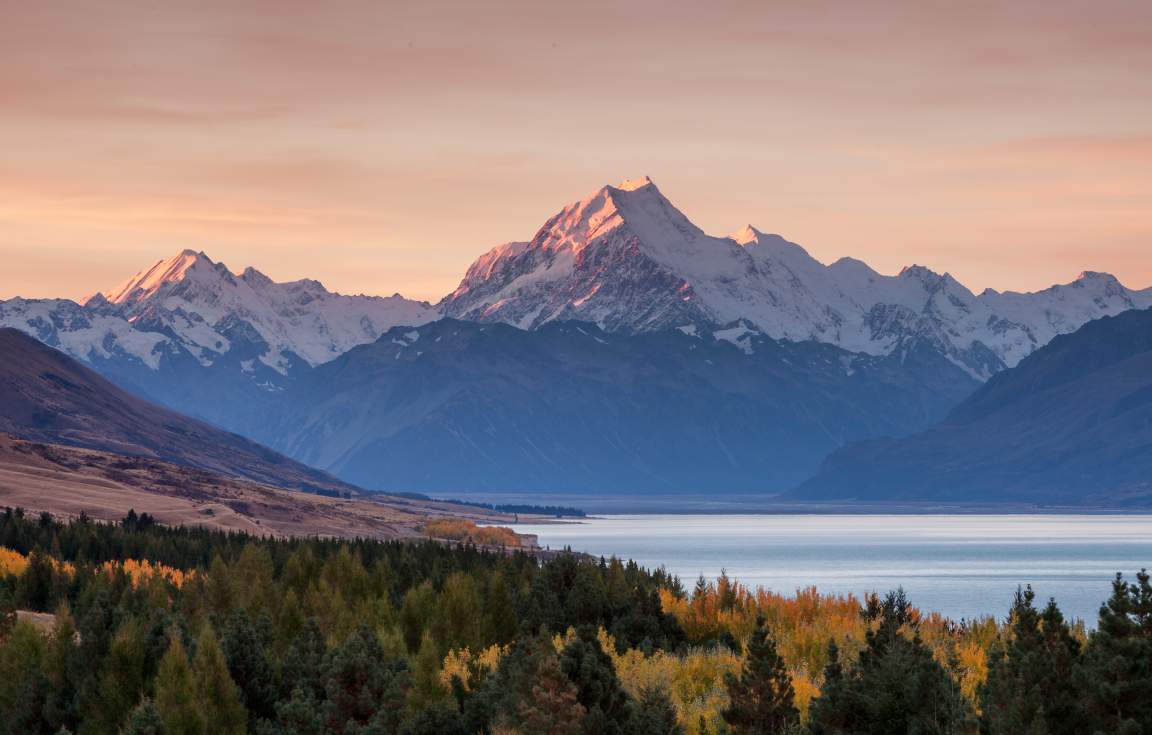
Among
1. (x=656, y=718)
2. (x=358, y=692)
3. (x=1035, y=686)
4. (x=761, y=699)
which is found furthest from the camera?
(x=358, y=692)

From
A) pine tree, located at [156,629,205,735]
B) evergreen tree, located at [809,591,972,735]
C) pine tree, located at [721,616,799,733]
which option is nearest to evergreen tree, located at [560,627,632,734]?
pine tree, located at [721,616,799,733]

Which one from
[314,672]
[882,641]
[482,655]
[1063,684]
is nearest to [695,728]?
[882,641]

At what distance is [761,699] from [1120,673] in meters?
8.49

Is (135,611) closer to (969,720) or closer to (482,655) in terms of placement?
(482,655)

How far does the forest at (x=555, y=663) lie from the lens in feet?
130

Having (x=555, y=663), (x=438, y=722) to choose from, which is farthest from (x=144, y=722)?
(x=555, y=663)

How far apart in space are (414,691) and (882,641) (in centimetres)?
1316

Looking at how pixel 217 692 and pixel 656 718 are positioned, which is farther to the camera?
pixel 217 692

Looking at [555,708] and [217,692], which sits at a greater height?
[555,708]

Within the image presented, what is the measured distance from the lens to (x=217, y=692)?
51500 millimetres

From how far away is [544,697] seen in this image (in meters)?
39.6

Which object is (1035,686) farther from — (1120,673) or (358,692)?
(358,692)

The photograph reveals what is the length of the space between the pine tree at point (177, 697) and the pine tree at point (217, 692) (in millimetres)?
743

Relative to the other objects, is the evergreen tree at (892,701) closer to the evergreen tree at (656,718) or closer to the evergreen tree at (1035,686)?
the evergreen tree at (1035,686)
